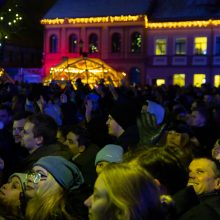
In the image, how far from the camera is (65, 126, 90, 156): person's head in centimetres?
644

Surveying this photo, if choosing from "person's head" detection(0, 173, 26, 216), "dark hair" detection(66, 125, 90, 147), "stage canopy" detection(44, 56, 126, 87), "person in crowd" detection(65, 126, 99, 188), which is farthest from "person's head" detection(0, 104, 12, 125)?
"stage canopy" detection(44, 56, 126, 87)

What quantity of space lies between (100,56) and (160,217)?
41.8 metres

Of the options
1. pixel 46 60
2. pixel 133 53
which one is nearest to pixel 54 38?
pixel 46 60

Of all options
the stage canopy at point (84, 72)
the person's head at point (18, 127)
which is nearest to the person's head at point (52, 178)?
the person's head at point (18, 127)

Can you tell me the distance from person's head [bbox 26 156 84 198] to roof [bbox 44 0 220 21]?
37865 mm

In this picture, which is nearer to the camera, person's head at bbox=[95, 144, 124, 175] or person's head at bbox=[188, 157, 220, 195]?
person's head at bbox=[188, 157, 220, 195]

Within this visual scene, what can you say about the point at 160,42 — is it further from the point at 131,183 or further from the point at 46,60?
the point at 131,183

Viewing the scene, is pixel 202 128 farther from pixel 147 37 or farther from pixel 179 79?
pixel 147 37

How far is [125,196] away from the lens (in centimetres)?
Result: 255

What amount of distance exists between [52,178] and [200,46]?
38.8 meters

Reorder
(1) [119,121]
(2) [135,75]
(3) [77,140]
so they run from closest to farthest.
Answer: (3) [77,140]
(1) [119,121]
(2) [135,75]

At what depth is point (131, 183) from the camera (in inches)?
102

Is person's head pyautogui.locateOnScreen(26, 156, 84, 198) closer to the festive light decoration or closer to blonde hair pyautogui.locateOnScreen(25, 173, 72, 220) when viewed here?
blonde hair pyautogui.locateOnScreen(25, 173, 72, 220)

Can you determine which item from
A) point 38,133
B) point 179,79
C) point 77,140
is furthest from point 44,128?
point 179,79
